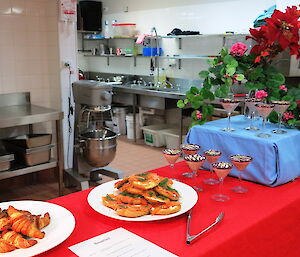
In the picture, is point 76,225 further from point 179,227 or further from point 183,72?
point 183,72

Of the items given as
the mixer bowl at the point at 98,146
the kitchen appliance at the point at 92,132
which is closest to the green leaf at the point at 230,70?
Result: the kitchen appliance at the point at 92,132

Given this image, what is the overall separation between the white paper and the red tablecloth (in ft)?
0.11

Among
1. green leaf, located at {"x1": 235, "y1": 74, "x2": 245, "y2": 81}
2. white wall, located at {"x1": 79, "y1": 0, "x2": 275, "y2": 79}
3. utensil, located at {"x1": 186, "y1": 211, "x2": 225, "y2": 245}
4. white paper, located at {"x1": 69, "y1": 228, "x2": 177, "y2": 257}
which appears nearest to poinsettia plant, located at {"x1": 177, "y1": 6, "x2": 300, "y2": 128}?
green leaf, located at {"x1": 235, "y1": 74, "x2": 245, "y2": 81}

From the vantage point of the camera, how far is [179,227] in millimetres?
1324

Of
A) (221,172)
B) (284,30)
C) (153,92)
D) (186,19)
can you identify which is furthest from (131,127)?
(221,172)

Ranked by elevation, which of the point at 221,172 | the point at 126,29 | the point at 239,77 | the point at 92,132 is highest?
the point at 126,29

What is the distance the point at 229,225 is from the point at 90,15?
6.68m

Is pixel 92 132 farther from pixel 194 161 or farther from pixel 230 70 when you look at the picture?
pixel 194 161

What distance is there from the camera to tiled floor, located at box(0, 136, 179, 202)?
12.9ft

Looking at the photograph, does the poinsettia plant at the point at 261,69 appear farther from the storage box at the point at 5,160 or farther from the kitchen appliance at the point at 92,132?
the storage box at the point at 5,160

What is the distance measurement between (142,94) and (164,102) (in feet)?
1.64

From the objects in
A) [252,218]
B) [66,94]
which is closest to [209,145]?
[252,218]

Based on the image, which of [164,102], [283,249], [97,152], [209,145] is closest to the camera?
[283,249]

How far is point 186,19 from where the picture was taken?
6.00 meters
